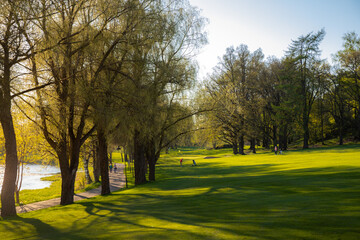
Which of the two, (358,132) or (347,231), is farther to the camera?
(358,132)

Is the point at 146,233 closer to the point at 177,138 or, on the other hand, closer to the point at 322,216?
the point at 322,216

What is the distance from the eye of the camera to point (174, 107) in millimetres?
20875

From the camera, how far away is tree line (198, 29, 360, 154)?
45469 millimetres

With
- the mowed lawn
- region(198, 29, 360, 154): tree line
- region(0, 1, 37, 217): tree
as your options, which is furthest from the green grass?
region(198, 29, 360, 154): tree line

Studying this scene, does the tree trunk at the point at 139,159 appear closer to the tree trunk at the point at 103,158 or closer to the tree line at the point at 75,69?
the tree trunk at the point at 103,158

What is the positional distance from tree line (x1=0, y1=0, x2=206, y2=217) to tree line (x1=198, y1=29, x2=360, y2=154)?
28.9 m

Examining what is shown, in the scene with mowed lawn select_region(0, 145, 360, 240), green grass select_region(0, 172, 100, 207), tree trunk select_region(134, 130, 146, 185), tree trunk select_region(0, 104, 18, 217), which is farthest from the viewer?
green grass select_region(0, 172, 100, 207)

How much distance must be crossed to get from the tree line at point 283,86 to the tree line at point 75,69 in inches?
1138

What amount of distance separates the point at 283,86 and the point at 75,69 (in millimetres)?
36627

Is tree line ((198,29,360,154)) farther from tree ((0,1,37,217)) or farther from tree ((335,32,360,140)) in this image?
tree ((0,1,37,217))

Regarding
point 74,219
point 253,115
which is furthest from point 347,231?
point 253,115

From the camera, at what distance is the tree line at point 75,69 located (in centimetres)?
1112

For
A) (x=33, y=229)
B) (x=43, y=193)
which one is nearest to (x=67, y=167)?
(x=33, y=229)

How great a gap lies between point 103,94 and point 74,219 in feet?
20.5
